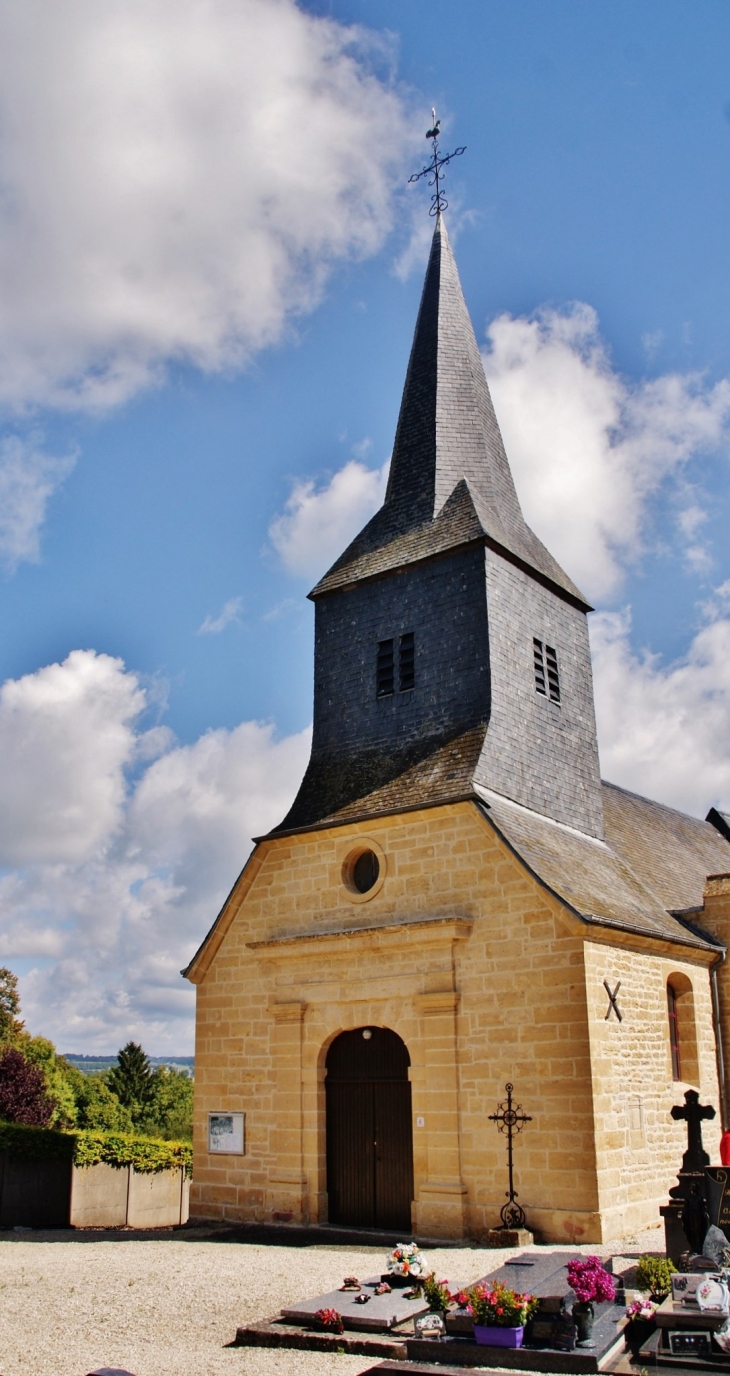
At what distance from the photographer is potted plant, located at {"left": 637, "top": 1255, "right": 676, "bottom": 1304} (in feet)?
29.1

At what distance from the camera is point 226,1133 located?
1642 cm

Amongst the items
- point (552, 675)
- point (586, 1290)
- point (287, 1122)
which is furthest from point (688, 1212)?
point (552, 675)

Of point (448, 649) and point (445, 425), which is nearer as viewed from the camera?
point (448, 649)

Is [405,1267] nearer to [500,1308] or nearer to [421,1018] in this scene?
[500,1308]

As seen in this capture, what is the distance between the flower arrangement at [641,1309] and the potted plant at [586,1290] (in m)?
0.17

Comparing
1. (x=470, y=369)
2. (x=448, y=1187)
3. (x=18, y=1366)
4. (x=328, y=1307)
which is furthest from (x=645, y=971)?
(x=470, y=369)

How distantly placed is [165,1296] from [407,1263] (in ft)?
7.76

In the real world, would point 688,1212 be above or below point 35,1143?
above

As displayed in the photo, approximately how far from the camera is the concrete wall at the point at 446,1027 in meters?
13.0

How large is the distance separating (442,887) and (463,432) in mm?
9217

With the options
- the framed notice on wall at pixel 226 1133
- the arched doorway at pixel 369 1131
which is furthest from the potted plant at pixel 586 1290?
the framed notice on wall at pixel 226 1133

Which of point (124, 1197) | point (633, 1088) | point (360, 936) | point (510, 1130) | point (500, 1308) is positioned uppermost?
point (360, 936)

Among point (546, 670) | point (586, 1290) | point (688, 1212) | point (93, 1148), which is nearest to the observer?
point (586, 1290)

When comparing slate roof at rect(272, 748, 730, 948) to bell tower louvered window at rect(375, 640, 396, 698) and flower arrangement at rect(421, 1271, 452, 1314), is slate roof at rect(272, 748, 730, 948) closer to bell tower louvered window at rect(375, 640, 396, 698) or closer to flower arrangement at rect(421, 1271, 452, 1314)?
bell tower louvered window at rect(375, 640, 396, 698)
